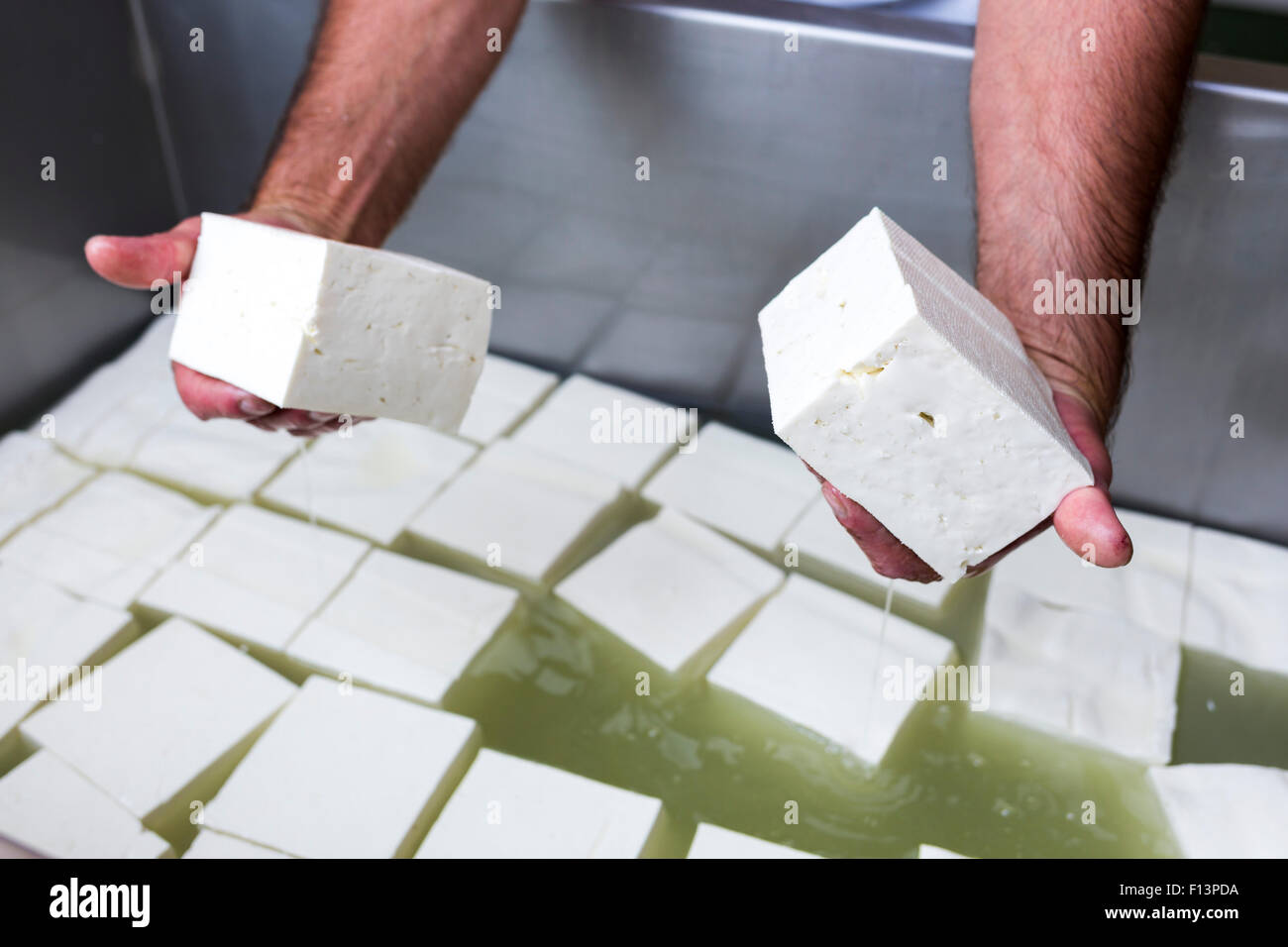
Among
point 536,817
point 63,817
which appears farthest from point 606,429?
point 63,817

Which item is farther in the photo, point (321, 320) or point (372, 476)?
point (372, 476)

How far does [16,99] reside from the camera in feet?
6.26

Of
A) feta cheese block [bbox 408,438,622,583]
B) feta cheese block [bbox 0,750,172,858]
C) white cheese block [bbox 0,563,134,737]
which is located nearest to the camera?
feta cheese block [bbox 0,750,172,858]

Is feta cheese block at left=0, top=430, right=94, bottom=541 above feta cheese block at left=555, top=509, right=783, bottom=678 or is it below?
above

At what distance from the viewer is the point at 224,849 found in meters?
1.33

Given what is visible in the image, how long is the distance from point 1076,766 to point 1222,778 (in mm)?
176

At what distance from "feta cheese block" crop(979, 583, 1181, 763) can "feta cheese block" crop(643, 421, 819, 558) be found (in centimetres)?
35

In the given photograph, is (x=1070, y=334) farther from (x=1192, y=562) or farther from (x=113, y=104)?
(x=113, y=104)

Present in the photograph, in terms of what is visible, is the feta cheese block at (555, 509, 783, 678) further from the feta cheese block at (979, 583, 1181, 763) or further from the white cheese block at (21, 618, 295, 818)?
the white cheese block at (21, 618, 295, 818)

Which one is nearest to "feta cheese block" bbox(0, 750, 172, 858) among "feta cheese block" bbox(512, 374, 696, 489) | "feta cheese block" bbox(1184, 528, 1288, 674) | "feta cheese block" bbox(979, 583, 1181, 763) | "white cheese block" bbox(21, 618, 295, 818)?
"white cheese block" bbox(21, 618, 295, 818)

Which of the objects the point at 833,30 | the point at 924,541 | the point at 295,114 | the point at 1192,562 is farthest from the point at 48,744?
the point at 1192,562

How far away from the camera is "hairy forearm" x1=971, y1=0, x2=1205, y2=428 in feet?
4.40

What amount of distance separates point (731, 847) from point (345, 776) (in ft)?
1.63

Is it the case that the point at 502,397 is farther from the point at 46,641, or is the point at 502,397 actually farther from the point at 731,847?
the point at 731,847
